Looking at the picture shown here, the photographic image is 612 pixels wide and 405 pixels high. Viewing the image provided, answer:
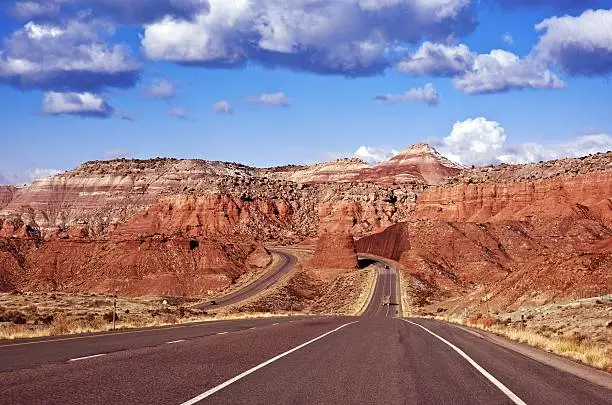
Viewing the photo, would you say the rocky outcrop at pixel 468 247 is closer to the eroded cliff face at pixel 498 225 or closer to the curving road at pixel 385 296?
the eroded cliff face at pixel 498 225

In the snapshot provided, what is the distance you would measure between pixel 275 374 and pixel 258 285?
93.0 metres

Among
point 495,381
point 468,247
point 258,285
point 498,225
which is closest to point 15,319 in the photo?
Answer: point 495,381

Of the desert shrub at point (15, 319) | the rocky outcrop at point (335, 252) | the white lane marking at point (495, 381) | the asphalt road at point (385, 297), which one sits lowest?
the asphalt road at point (385, 297)

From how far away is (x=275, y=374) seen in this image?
12523 millimetres

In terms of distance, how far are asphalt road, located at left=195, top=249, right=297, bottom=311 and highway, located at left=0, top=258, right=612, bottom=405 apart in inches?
2580

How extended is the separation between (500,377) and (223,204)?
161463 millimetres

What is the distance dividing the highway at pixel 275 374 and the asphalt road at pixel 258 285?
65.5 meters

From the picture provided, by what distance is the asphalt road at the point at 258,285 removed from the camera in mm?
89000

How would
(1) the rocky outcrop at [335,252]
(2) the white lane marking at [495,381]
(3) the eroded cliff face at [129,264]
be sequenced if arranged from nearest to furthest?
(2) the white lane marking at [495,381] < (3) the eroded cliff face at [129,264] < (1) the rocky outcrop at [335,252]

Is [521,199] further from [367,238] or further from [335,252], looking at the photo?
[335,252]

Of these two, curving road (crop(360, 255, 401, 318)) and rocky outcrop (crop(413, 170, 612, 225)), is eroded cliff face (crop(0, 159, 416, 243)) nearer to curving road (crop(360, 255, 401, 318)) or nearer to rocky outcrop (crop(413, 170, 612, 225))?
rocky outcrop (crop(413, 170, 612, 225))

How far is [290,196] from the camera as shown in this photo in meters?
198

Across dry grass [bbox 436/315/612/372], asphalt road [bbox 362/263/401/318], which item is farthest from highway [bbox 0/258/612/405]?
asphalt road [bbox 362/263/401/318]

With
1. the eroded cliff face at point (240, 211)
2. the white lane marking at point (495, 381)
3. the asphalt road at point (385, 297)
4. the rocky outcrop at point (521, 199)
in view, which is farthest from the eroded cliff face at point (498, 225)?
the white lane marking at point (495, 381)
